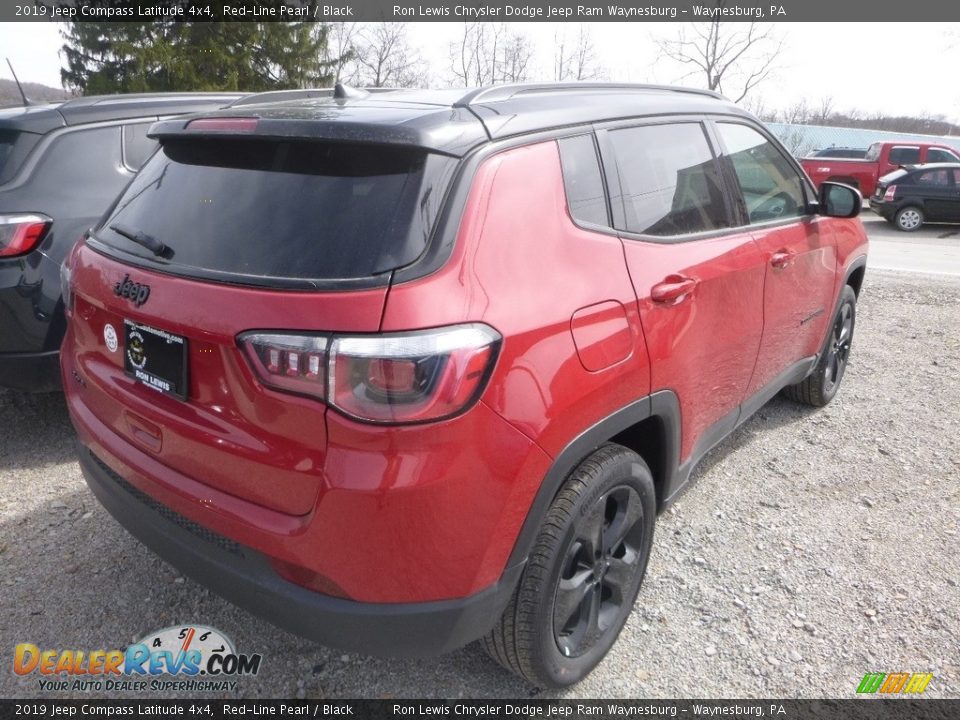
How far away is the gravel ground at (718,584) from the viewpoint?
2.31 metres

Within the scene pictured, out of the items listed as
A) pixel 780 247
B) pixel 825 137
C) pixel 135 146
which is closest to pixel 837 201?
pixel 780 247

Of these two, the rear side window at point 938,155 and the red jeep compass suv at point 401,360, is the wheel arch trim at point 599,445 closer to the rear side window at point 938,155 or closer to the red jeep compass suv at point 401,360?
the red jeep compass suv at point 401,360

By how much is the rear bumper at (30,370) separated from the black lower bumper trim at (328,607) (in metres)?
1.96

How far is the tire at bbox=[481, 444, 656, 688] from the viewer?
196 centimetres

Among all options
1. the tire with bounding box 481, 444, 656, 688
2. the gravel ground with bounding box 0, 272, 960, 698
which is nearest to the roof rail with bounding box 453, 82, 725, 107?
the tire with bounding box 481, 444, 656, 688

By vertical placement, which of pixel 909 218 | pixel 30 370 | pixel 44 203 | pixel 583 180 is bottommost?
pixel 909 218

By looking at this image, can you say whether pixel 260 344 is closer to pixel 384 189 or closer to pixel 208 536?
pixel 384 189

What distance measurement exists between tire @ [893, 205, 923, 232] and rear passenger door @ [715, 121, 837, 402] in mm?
13591

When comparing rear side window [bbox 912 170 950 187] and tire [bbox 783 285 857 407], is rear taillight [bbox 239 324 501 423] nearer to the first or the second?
tire [bbox 783 285 857 407]

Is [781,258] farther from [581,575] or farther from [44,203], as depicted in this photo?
[44,203]

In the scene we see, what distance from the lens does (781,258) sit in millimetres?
3119

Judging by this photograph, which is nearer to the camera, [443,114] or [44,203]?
[443,114]

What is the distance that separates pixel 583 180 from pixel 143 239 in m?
1.33

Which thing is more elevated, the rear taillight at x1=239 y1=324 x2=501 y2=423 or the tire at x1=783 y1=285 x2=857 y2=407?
the rear taillight at x1=239 y1=324 x2=501 y2=423
